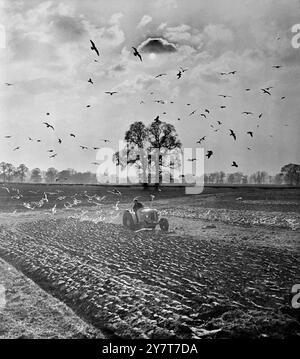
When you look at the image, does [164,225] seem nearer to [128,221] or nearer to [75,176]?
[128,221]

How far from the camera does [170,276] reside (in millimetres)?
8625

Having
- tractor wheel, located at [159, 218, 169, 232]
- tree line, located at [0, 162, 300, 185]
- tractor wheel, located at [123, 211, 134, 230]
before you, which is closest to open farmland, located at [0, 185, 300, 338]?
tractor wheel, located at [123, 211, 134, 230]

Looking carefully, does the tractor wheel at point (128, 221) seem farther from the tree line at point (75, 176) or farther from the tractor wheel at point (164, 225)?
the tree line at point (75, 176)

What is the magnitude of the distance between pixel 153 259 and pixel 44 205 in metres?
24.6

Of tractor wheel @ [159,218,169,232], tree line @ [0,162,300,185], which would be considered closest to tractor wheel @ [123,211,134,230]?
tractor wheel @ [159,218,169,232]

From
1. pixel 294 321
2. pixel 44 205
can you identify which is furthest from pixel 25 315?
pixel 44 205

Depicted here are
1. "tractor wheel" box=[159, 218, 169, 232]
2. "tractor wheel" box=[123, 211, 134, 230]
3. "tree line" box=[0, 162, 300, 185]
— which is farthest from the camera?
"tree line" box=[0, 162, 300, 185]

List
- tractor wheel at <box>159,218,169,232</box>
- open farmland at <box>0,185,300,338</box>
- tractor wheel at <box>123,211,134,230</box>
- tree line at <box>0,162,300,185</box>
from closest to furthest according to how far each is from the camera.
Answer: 1. open farmland at <box>0,185,300,338</box>
2. tractor wheel at <box>159,218,169,232</box>
3. tractor wheel at <box>123,211,134,230</box>
4. tree line at <box>0,162,300,185</box>

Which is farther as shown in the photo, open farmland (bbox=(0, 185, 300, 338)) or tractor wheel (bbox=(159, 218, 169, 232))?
tractor wheel (bbox=(159, 218, 169, 232))

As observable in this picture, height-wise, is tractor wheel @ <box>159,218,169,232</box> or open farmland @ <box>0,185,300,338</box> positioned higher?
tractor wheel @ <box>159,218,169,232</box>

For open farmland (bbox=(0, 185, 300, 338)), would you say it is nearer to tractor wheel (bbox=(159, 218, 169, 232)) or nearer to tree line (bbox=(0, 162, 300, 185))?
tractor wheel (bbox=(159, 218, 169, 232))

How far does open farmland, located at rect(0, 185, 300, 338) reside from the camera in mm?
6102

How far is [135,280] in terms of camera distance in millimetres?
8352
